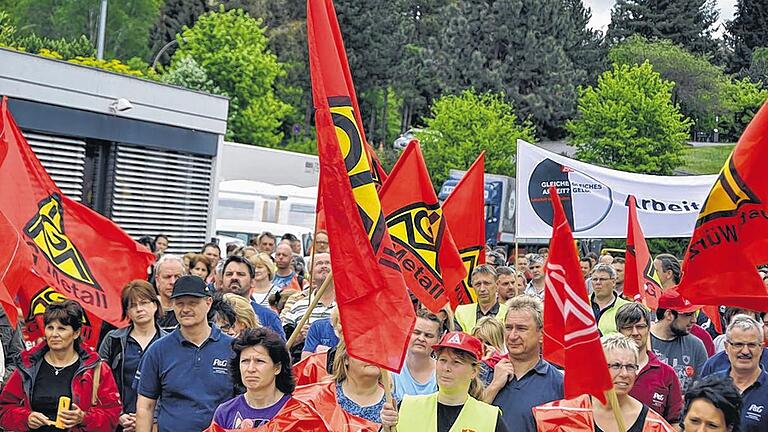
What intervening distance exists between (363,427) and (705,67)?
247ft

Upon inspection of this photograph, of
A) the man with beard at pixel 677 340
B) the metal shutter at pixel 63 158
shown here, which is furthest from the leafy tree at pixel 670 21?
the man with beard at pixel 677 340

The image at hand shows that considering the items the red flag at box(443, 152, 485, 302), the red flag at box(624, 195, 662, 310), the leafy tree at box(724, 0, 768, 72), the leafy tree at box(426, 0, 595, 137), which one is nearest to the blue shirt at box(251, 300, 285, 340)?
the red flag at box(443, 152, 485, 302)

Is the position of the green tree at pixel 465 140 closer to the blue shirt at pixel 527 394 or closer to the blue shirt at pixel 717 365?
the blue shirt at pixel 717 365

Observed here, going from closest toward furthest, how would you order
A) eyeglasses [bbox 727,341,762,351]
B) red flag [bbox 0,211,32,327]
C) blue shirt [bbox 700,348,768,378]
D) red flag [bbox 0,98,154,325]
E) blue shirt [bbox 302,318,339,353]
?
eyeglasses [bbox 727,341,762,351] < blue shirt [bbox 700,348,768,378] < blue shirt [bbox 302,318,339,353] < red flag [bbox 0,211,32,327] < red flag [bbox 0,98,154,325]

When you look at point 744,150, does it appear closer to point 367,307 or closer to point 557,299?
point 557,299

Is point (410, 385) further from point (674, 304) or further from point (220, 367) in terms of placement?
point (674, 304)

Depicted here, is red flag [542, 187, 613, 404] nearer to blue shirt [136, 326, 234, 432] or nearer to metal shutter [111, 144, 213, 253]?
blue shirt [136, 326, 234, 432]

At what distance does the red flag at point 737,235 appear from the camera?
6.89 metres

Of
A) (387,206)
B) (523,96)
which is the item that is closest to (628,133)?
(523,96)

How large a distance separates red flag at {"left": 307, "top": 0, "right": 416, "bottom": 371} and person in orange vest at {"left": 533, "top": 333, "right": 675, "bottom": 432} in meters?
0.89

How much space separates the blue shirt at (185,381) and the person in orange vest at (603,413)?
76.9 inches

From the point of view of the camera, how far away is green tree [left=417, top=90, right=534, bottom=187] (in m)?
53.8

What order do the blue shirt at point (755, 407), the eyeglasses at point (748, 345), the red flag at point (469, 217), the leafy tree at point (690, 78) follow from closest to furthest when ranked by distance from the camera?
the blue shirt at point (755, 407) < the eyeglasses at point (748, 345) < the red flag at point (469, 217) < the leafy tree at point (690, 78)

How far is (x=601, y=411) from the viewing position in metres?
6.19
